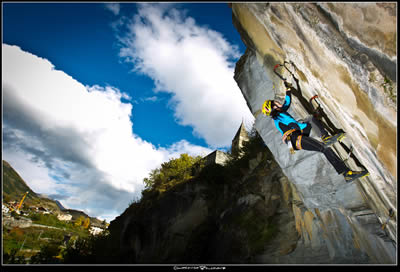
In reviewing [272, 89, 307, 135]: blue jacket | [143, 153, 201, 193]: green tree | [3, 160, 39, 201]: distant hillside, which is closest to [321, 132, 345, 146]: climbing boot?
[272, 89, 307, 135]: blue jacket

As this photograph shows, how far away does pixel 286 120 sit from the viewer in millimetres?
5203

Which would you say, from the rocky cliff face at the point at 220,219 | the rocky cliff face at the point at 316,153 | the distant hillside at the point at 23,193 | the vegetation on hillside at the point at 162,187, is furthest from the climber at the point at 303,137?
the distant hillside at the point at 23,193

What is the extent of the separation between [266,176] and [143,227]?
1067 cm

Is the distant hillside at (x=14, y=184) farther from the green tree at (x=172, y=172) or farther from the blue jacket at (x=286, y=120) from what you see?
the blue jacket at (x=286, y=120)

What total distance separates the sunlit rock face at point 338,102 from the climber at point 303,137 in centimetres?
47

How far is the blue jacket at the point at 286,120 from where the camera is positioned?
4.99 m

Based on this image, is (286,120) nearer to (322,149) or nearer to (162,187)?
(322,149)

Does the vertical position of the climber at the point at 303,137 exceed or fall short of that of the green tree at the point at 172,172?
it falls short

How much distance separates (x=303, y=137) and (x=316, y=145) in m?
0.35

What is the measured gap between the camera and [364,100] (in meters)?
3.84

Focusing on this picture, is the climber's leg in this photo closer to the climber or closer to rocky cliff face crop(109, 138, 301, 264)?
the climber

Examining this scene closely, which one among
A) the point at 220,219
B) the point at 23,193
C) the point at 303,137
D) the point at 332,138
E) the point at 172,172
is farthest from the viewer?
the point at 23,193

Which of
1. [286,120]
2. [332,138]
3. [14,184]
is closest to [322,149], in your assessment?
[332,138]

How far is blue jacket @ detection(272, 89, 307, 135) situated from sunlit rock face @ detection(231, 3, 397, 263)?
0.69 meters
